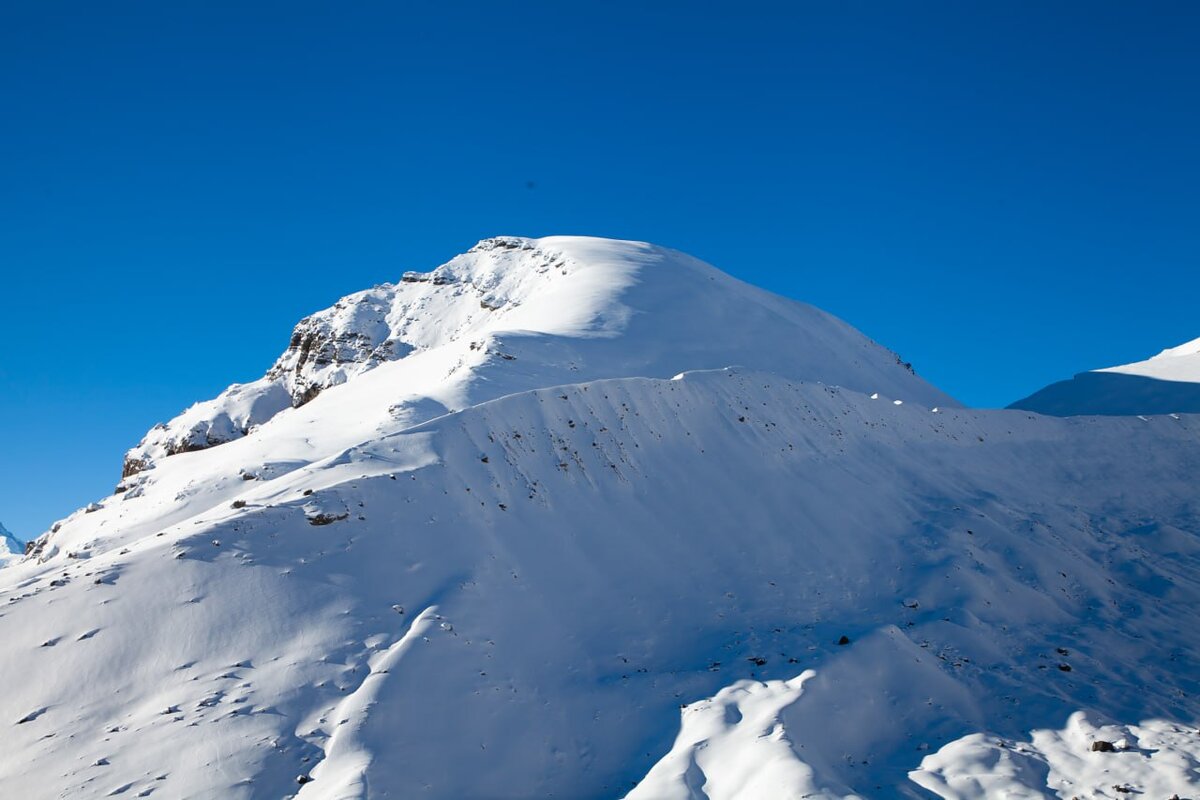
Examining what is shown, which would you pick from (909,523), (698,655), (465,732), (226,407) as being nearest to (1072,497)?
(909,523)

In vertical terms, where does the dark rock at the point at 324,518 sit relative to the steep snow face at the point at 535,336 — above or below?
below

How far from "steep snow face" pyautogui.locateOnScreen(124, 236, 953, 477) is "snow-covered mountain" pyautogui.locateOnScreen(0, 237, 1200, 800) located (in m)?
1.18

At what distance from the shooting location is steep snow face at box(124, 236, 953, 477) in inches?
1233

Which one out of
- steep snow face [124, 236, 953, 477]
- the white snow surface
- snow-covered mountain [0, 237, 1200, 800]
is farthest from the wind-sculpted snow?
the white snow surface

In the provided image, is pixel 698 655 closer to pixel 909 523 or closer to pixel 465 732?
pixel 465 732

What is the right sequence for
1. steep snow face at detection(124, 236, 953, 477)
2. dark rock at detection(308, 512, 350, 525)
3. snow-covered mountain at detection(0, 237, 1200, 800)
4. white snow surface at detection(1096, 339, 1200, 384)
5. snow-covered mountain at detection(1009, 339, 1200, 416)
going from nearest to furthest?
snow-covered mountain at detection(0, 237, 1200, 800) < dark rock at detection(308, 512, 350, 525) < steep snow face at detection(124, 236, 953, 477) < snow-covered mountain at detection(1009, 339, 1200, 416) < white snow surface at detection(1096, 339, 1200, 384)

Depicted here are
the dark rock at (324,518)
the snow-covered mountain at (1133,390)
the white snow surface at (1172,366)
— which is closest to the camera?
the dark rock at (324,518)

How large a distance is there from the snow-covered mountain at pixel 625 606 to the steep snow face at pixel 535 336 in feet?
3.88

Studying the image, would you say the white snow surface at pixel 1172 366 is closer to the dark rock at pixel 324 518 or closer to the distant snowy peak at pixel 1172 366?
the distant snowy peak at pixel 1172 366

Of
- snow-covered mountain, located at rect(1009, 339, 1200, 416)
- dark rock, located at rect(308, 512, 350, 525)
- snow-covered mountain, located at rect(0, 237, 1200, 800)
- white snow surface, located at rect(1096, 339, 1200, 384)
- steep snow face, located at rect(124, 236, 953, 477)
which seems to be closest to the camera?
snow-covered mountain, located at rect(0, 237, 1200, 800)

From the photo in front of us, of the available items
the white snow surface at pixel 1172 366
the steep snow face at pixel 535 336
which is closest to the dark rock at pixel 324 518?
the steep snow face at pixel 535 336

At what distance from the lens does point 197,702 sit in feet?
45.5

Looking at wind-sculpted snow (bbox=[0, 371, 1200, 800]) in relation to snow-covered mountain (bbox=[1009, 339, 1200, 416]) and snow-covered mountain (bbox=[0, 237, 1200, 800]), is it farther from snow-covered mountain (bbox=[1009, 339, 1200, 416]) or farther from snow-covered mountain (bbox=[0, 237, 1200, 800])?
snow-covered mountain (bbox=[1009, 339, 1200, 416])

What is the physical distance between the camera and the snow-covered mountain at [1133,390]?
38156 mm
